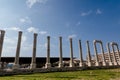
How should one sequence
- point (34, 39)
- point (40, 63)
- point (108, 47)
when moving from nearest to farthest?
point (34, 39)
point (108, 47)
point (40, 63)

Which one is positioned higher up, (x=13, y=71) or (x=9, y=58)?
(x=9, y=58)

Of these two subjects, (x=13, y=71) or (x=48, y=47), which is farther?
(x=48, y=47)

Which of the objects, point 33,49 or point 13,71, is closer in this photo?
point 13,71

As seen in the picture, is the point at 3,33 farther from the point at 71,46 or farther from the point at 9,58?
the point at 9,58

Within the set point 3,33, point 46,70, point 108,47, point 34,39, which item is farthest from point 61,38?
point 108,47

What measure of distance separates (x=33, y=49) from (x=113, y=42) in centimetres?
3435

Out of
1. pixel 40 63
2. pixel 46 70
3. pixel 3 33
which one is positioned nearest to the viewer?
pixel 3 33

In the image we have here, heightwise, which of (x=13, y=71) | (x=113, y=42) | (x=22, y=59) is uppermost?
(x=113, y=42)

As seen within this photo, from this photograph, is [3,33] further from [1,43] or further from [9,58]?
[9,58]

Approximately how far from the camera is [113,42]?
185 feet

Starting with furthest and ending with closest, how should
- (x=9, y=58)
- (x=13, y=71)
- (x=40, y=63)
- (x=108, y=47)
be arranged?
(x=40, y=63) → (x=9, y=58) → (x=108, y=47) → (x=13, y=71)

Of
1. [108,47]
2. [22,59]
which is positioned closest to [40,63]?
[22,59]

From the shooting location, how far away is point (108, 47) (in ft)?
178

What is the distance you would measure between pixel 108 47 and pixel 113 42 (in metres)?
3.99
